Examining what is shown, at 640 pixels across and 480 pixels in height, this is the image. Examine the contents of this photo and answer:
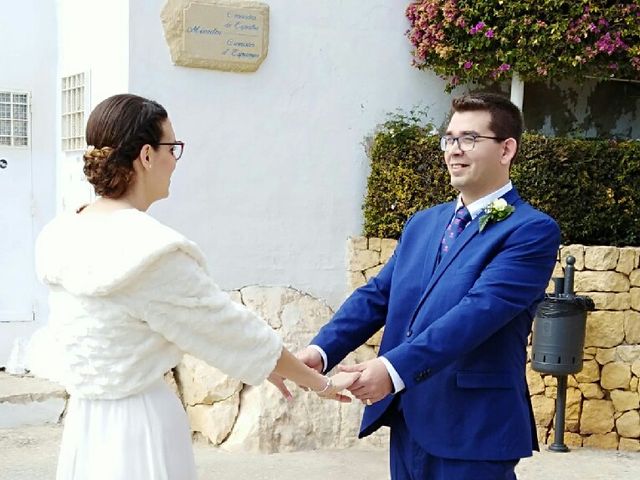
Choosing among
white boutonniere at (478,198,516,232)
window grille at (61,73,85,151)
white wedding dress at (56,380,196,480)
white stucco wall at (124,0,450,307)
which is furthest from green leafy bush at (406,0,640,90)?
white wedding dress at (56,380,196,480)

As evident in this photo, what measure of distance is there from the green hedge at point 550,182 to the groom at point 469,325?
3307 millimetres

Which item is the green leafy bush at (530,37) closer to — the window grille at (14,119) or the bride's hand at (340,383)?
the window grille at (14,119)

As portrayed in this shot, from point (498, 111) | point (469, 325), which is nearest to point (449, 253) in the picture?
point (469, 325)

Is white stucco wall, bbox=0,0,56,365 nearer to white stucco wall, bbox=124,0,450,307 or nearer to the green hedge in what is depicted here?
white stucco wall, bbox=124,0,450,307

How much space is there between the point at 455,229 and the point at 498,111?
0.40 meters

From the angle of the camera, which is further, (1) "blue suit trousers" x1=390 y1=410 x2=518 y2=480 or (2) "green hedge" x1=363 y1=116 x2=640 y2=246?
(2) "green hedge" x1=363 y1=116 x2=640 y2=246

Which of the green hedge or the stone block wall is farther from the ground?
the green hedge

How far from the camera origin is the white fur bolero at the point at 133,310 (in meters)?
2.03

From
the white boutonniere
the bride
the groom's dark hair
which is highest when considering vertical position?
the groom's dark hair

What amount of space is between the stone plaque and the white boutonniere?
3594 mm

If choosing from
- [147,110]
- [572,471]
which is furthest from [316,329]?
[147,110]

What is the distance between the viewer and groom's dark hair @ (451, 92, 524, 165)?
2.69 metres

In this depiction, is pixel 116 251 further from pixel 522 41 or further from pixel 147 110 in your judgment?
pixel 522 41

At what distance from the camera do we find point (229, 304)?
2.17 meters
